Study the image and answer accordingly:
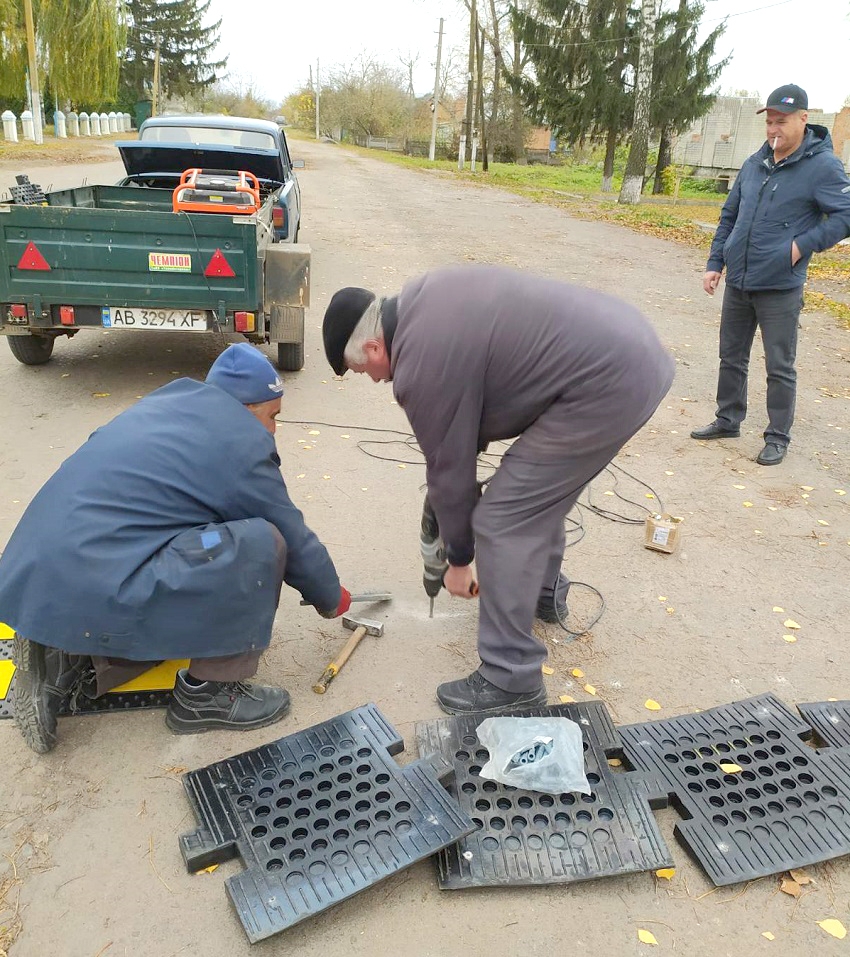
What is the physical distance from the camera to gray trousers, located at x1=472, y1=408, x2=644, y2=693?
2.64 m

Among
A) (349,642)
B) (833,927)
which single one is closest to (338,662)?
(349,642)

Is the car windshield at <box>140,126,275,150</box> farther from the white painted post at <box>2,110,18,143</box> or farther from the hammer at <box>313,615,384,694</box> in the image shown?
the white painted post at <box>2,110,18,143</box>

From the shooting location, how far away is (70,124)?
4206 centimetres

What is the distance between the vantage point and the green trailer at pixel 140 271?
5582 millimetres

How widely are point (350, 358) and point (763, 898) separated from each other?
2.02 m

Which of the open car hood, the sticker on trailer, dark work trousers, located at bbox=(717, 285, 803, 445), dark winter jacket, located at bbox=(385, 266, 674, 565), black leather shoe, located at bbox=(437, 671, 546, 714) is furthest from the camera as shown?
the open car hood

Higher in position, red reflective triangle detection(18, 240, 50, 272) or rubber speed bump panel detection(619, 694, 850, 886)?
red reflective triangle detection(18, 240, 50, 272)

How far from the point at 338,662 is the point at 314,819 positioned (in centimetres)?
82

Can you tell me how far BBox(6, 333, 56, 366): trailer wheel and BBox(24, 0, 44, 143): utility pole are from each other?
28.2 meters

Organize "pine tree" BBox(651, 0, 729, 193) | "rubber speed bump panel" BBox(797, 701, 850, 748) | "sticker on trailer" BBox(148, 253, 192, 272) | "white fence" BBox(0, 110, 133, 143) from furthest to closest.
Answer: "white fence" BBox(0, 110, 133, 143), "pine tree" BBox(651, 0, 729, 193), "sticker on trailer" BBox(148, 253, 192, 272), "rubber speed bump panel" BBox(797, 701, 850, 748)

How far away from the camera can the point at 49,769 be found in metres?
2.60

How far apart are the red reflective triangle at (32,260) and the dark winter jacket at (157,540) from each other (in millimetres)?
3647

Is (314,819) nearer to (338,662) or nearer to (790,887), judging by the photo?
(338,662)

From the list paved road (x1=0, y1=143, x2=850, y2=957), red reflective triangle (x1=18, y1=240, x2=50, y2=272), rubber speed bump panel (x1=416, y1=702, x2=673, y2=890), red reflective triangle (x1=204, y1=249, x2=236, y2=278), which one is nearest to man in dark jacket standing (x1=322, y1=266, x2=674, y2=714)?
A: rubber speed bump panel (x1=416, y1=702, x2=673, y2=890)
